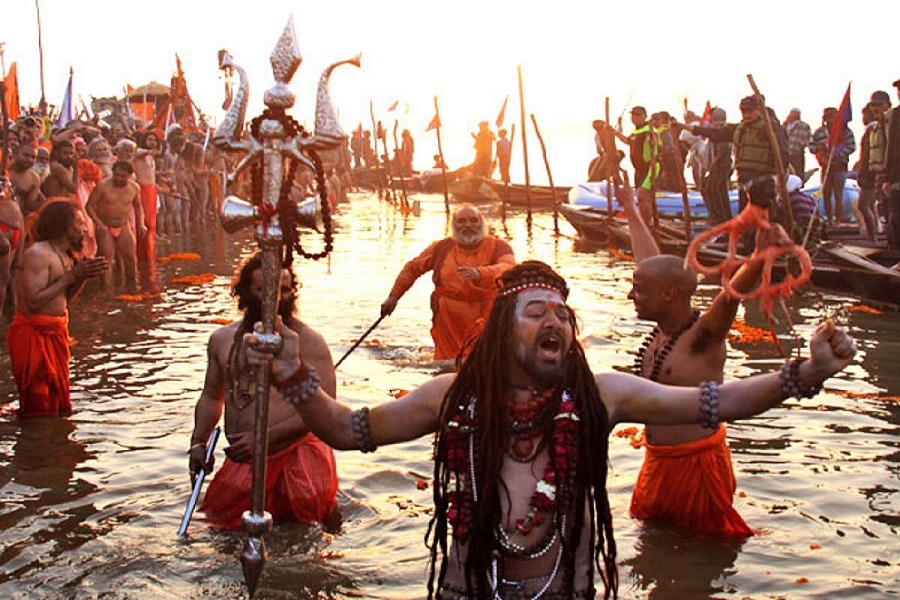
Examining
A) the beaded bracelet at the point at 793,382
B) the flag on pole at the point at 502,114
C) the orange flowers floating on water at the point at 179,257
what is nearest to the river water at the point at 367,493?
the beaded bracelet at the point at 793,382

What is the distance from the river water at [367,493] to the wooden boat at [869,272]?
529 millimetres

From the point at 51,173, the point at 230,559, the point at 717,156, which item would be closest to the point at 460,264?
the point at 230,559

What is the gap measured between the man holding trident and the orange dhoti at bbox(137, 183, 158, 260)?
15.4 meters

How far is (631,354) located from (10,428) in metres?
5.76

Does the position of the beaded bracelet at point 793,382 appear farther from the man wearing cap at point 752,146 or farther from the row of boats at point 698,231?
the man wearing cap at point 752,146

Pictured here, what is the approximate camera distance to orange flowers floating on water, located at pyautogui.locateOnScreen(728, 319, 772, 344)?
1218 cm

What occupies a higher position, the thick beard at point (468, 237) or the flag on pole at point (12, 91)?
the flag on pole at point (12, 91)

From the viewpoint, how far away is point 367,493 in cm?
709

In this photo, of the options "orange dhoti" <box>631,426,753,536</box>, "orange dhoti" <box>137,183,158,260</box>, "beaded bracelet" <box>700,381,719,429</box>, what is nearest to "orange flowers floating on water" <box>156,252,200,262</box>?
"orange dhoti" <box>137,183,158,260</box>

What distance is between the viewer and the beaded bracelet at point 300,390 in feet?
12.2

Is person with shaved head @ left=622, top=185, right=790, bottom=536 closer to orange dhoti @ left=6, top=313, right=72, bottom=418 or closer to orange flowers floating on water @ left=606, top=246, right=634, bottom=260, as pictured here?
orange dhoti @ left=6, top=313, right=72, bottom=418

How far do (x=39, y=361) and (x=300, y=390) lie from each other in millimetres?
5179

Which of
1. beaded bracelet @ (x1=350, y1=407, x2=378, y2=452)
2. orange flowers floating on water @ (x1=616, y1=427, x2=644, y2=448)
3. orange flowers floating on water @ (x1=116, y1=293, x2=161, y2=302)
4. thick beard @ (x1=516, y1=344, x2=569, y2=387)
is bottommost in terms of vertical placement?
orange flowers floating on water @ (x1=616, y1=427, x2=644, y2=448)

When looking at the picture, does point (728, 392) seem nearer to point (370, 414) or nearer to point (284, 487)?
point (370, 414)
